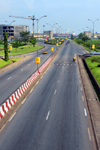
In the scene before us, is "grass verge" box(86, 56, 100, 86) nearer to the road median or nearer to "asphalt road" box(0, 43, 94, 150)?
"asphalt road" box(0, 43, 94, 150)

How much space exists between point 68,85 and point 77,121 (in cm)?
1569

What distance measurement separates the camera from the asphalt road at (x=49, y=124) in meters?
16.7

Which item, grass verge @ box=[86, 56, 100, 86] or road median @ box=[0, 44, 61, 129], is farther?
grass verge @ box=[86, 56, 100, 86]

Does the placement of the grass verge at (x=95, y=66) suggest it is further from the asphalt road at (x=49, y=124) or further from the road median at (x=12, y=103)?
the road median at (x=12, y=103)

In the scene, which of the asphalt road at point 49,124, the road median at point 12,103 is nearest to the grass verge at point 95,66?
the asphalt road at point 49,124

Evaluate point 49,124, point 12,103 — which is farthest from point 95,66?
point 49,124

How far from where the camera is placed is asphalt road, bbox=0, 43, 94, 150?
16.7m

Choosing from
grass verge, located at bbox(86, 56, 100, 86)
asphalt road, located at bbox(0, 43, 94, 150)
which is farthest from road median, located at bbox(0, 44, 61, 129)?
grass verge, located at bbox(86, 56, 100, 86)

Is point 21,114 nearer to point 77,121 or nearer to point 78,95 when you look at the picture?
point 77,121

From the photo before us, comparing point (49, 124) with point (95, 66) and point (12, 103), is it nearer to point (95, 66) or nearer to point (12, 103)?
point (12, 103)

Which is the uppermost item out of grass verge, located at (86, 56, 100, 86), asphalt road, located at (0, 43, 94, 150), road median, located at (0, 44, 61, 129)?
grass verge, located at (86, 56, 100, 86)

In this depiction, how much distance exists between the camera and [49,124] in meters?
20.5

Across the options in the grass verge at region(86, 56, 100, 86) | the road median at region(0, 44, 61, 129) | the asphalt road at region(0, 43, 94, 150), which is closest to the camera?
the asphalt road at region(0, 43, 94, 150)

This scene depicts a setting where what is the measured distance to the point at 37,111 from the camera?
24.0 m
